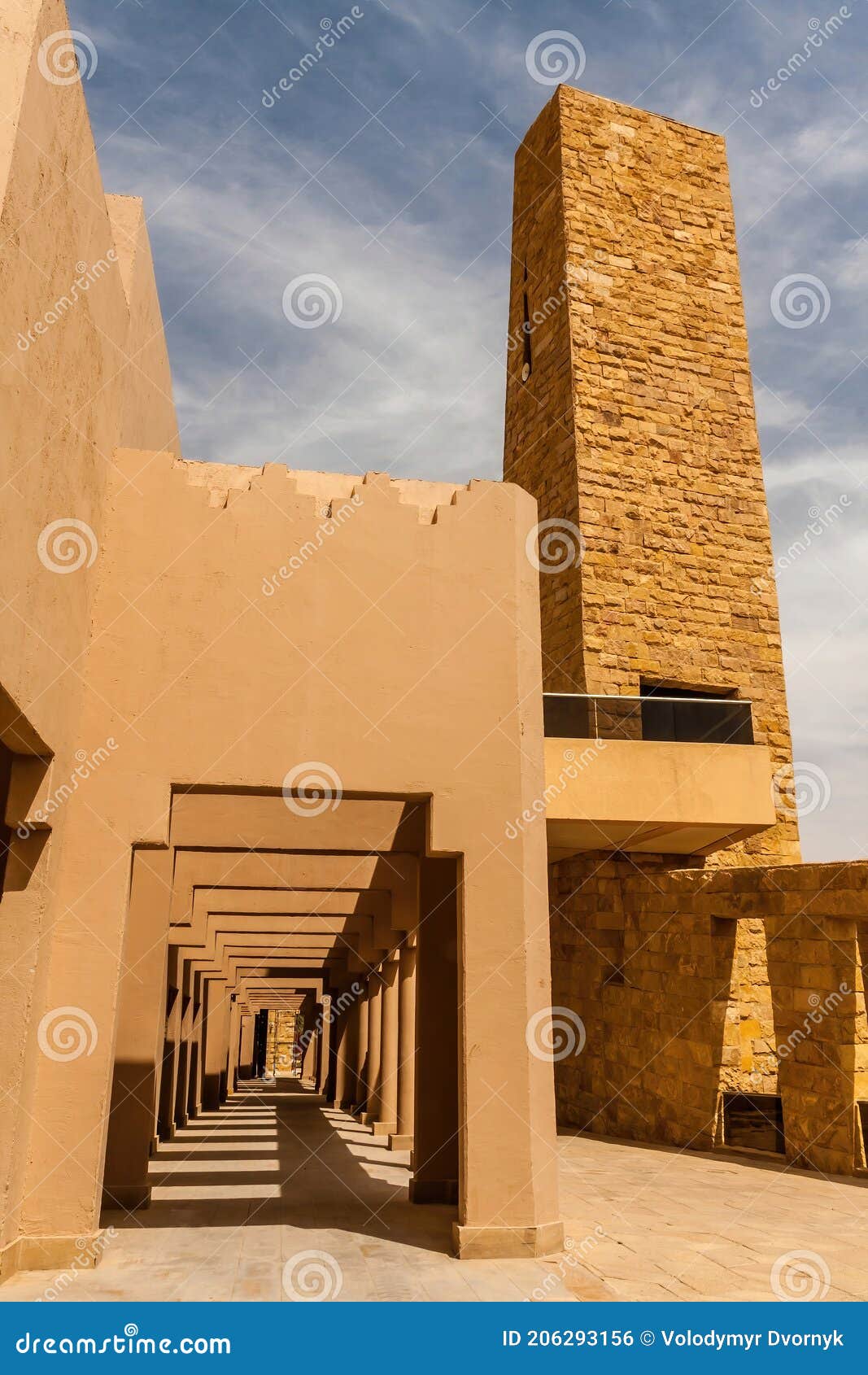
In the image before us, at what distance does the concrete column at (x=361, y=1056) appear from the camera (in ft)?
61.5

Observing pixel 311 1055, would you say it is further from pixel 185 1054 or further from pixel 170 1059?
pixel 170 1059

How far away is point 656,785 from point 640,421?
26.1 ft

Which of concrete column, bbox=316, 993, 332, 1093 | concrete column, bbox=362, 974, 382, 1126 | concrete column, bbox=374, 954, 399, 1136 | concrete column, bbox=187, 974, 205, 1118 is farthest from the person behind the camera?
concrete column, bbox=316, 993, 332, 1093

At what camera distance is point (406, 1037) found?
45.5 ft

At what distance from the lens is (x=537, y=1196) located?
6.41 m

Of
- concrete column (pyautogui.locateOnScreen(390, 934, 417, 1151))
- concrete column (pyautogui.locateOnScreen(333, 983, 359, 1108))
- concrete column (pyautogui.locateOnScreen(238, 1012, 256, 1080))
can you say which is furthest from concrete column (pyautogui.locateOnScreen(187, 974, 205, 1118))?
concrete column (pyautogui.locateOnScreen(238, 1012, 256, 1080))

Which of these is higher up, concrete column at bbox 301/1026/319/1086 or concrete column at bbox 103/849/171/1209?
concrete column at bbox 103/849/171/1209

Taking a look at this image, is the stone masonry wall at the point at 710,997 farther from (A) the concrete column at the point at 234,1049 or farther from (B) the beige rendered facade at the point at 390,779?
(A) the concrete column at the point at 234,1049

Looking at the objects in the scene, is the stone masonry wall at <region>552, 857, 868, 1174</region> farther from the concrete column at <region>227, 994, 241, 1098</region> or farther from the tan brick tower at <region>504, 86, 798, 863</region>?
the concrete column at <region>227, 994, 241, 1098</region>

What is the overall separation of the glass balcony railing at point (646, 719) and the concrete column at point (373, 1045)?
7280 millimetres

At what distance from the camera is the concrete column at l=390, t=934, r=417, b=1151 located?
1350cm

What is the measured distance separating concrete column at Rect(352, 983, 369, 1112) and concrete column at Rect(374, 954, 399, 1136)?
2.93m

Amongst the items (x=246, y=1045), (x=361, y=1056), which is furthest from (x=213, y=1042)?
(x=246, y=1045)

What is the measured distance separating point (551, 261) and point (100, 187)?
40.5 feet
